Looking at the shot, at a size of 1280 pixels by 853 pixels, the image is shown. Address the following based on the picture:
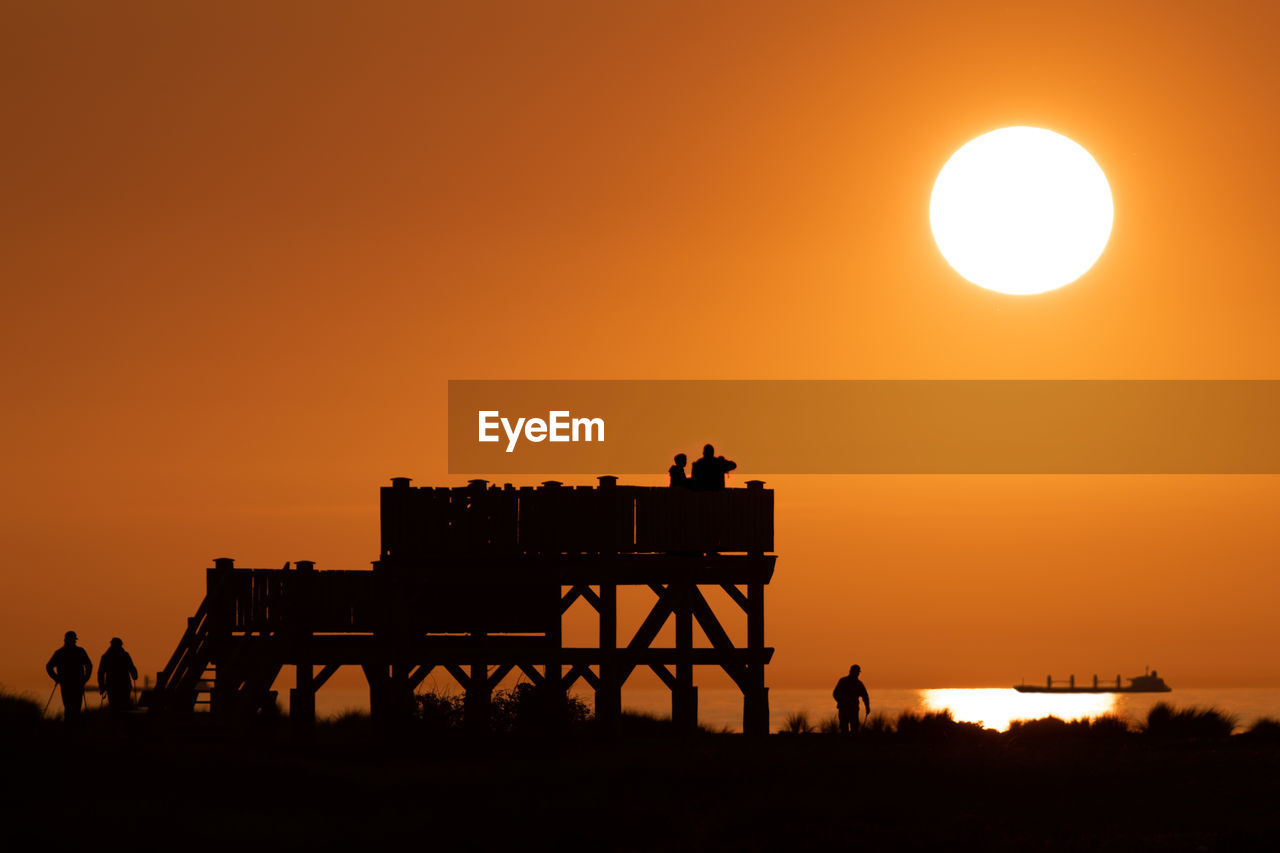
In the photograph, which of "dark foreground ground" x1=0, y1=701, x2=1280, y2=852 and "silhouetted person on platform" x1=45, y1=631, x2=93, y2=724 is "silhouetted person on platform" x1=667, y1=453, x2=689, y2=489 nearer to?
"dark foreground ground" x1=0, y1=701, x2=1280, y2=852

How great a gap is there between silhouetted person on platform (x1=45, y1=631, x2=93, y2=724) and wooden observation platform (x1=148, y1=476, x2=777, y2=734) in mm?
1454

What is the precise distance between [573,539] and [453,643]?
11.6ft

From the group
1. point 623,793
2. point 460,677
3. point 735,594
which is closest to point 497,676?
point 460,677

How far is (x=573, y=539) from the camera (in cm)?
3275

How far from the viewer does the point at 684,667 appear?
34938 mm

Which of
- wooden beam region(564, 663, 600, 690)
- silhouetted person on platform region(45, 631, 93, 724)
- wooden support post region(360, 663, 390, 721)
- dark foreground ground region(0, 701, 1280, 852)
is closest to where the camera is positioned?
dark foreground ground region(0, 701, 1280, 852)

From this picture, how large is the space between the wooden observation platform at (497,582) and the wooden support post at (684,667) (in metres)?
0.06

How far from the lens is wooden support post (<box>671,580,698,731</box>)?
3322 cm

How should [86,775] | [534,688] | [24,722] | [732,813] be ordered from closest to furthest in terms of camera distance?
[732,813] < [86,775] < [24,722] < [534,688]

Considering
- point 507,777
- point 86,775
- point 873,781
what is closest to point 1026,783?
point 873,781

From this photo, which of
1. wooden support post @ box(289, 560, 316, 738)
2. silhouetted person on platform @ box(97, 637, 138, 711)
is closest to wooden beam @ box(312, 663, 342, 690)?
wooden support post @ box(289, 560, 316, 738)

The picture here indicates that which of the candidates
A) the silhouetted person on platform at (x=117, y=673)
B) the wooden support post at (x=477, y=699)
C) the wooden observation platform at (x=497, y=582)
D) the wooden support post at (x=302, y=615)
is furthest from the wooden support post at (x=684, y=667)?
the silhouetted person on platform at (x=117, y=673)

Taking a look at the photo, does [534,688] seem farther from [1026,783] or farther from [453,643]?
[1026,783]

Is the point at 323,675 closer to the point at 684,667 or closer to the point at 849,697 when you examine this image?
the point at 684,667
